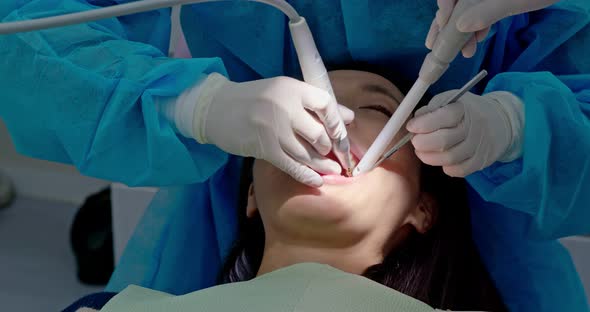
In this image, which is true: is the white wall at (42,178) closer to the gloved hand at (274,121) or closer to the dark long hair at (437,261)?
the dark long hair at (437,261)

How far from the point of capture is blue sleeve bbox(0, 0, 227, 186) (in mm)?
1171

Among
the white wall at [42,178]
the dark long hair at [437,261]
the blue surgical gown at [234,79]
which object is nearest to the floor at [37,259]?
the white wall at [42,178]

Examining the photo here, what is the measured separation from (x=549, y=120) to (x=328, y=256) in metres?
0.42

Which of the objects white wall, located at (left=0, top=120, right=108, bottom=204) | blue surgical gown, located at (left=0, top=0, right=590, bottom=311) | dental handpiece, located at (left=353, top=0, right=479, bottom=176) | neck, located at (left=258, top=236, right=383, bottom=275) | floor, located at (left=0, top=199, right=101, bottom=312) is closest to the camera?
dental handpiece, located at (left=353, top=0, right=479, bottom=176)

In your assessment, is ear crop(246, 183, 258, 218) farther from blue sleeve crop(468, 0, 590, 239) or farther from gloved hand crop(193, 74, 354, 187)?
blue sleeve crop(468, 0, 590, 239)

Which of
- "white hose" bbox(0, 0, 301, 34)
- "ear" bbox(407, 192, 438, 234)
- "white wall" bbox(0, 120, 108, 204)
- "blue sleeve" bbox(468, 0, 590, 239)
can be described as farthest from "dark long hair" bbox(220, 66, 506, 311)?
"white wall" bbox(0, 120, 108, 204)

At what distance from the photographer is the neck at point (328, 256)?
4.21ft

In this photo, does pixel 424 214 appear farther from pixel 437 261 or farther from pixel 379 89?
pixel 379 89

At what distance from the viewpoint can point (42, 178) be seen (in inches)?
111

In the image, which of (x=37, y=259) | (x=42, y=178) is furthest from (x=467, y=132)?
(x=42, y=178)

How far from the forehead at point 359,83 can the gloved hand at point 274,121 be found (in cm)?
19

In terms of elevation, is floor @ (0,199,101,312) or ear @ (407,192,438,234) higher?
ear @ (407,192,438,234)

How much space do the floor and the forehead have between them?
132 centimetres

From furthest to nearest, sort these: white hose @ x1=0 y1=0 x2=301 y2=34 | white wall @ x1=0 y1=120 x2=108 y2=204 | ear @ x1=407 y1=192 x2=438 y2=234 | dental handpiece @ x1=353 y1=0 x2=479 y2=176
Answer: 1. white wall @ x1=0 y1=120 x2=108 y2=204
2. ear @ x1=407 y1=192 x2=438 y2=234
3. dental handpiece @ x1=353 y1=0 x2=479 y2=176
4. white hose @ x1=0 y1=0 x2=301 y2=34
